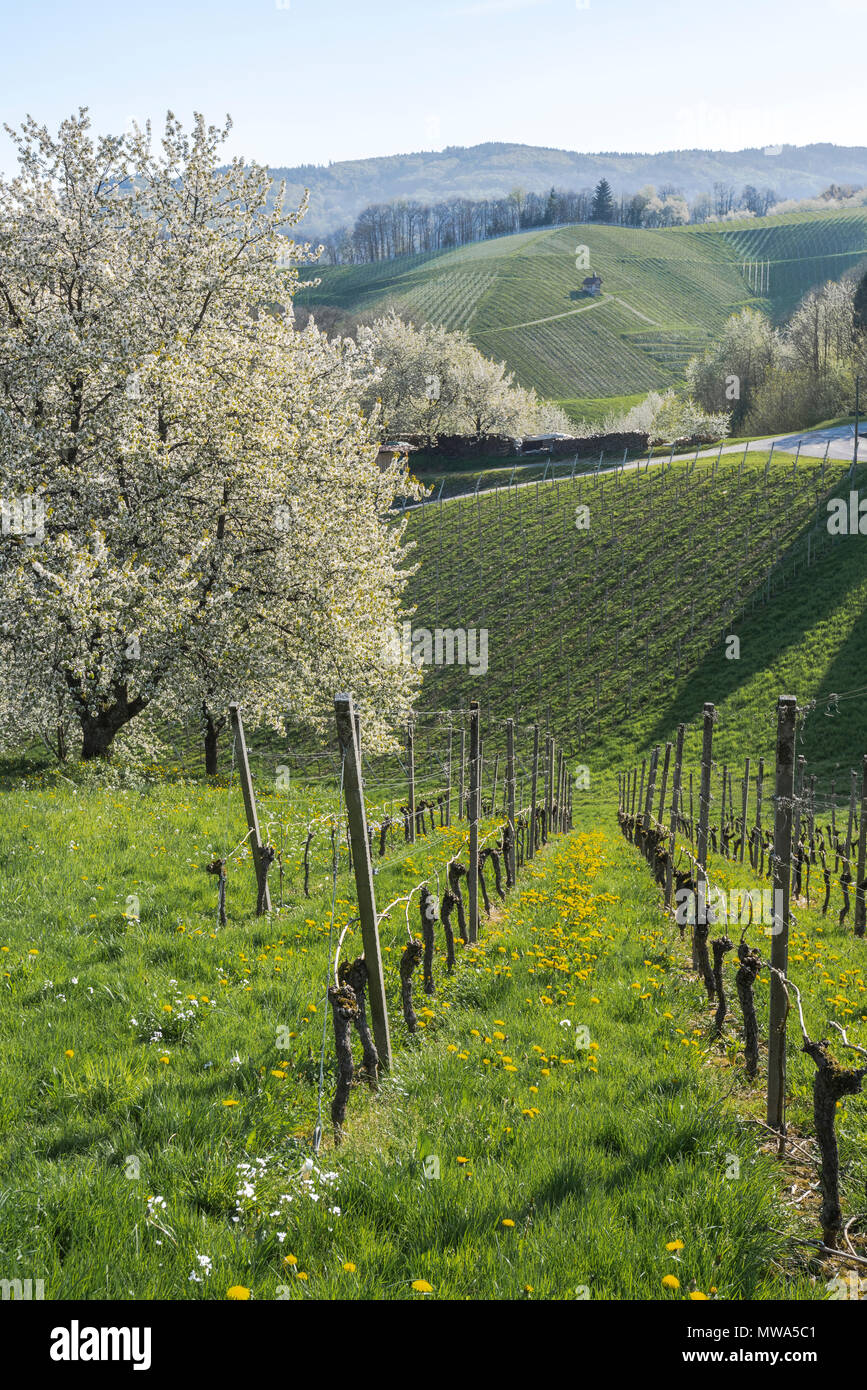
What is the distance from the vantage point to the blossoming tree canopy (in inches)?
730

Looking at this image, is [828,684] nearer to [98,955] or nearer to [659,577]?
[659,577]

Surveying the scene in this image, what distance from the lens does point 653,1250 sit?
450cm

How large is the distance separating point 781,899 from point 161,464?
16436 mm

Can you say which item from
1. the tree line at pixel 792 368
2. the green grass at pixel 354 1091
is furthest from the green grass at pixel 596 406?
the green grass at pixel 354 1091

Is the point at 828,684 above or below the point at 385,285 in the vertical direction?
below

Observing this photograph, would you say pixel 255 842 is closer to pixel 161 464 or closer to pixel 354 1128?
pixel 354 1128

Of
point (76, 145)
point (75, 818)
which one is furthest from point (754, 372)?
point (75, 818)

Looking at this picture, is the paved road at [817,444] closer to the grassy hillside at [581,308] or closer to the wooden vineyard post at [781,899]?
the wooden vineyard post at [781,899]

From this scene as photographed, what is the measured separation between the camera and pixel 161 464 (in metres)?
19.1

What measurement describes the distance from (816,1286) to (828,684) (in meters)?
36.0

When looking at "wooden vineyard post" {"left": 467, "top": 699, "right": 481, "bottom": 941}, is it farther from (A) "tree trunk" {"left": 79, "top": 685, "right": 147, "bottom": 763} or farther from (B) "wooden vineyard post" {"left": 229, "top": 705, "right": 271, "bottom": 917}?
(A) "tree trunk" {"left": 79, "top": 685, "right": 147, "bottom": 763}

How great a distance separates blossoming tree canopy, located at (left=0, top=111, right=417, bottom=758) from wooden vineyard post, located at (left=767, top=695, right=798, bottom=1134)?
45.4 ft

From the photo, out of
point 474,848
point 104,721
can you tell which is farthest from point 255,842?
point 104,721

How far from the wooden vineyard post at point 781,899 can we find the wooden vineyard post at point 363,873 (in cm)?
279
